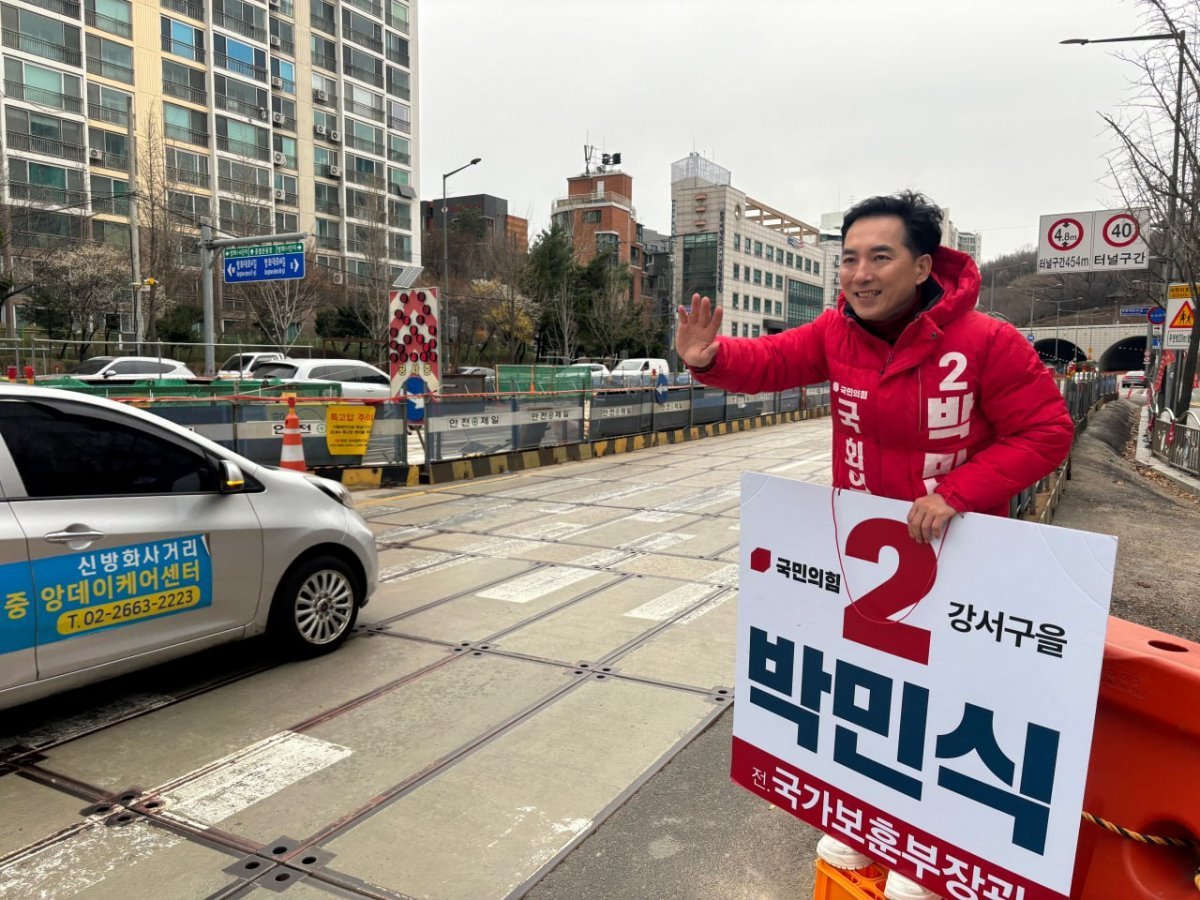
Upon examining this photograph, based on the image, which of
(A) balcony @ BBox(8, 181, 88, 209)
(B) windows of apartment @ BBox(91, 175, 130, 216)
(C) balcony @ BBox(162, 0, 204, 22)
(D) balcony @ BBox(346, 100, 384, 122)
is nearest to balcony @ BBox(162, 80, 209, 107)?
(C) balcony @ BBox(162, 0, 204, 22)

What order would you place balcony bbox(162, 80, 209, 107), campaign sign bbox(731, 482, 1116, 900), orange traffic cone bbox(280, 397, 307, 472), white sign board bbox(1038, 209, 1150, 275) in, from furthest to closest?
1. balcony bbox(162, 80, 209, 107)
2. white sign board bbox(1038, 209, 1150, 275)
3. orange traffic cone bbox(280, 397, 307, 472)
4. campaign sign bbox(731, 482, 1116, 900)

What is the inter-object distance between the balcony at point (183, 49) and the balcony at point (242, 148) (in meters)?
4.50

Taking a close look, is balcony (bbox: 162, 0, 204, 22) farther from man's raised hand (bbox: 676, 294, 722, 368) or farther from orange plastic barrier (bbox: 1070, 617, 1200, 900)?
orange plastic barrier (bbox: 1070, 617, 1200, 900)

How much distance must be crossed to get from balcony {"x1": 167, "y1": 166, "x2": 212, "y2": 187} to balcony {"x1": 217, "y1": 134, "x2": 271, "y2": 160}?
2200 millimetres

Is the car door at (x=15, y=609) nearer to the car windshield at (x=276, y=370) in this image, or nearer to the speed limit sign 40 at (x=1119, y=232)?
the car windshield at (x=276, y=370)

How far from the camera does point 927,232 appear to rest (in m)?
2.42

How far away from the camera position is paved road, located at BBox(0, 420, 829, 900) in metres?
3.20

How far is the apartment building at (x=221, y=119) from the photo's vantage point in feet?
135

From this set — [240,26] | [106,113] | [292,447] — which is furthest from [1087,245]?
[240,26]

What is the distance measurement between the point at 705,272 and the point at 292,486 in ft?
246

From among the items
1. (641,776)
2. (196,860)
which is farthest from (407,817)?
(641,776)

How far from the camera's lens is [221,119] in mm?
50094

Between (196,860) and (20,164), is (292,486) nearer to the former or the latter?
(196,860)

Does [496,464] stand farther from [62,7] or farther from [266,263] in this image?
[62,7]
